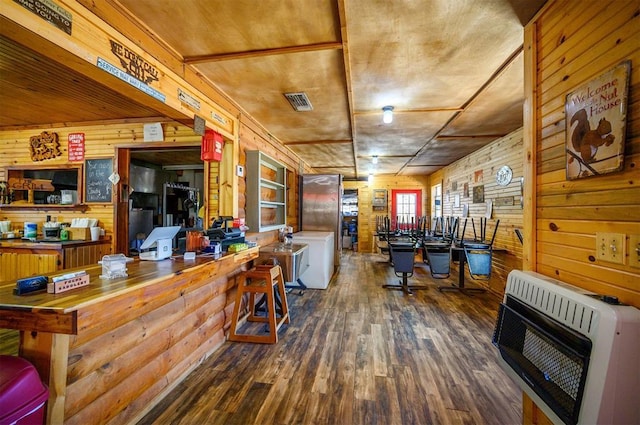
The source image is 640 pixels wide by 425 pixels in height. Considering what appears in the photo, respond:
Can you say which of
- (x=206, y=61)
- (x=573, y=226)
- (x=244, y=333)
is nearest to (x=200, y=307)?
(x=244, y=333)

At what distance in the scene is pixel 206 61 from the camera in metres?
2.28

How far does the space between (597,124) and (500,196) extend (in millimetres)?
3807

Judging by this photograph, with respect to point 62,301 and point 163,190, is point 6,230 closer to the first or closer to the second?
point 163,190

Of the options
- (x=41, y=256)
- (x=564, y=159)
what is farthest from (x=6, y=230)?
(x=564, y=159)

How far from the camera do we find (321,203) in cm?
614

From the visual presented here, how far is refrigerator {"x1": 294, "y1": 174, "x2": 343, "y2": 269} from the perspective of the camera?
6078 mm

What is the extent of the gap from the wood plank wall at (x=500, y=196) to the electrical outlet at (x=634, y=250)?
11.1 ft

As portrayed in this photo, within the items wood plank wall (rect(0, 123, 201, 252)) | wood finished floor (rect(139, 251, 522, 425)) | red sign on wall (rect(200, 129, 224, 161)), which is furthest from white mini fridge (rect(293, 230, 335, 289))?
red sign on wall (rect(200, 129, 224, 161))

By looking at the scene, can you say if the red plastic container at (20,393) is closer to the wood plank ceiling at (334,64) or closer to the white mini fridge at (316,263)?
the wood plank ceiling at (334,64)

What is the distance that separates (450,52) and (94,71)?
2.46 meters

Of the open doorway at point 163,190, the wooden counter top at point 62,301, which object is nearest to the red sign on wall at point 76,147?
the open doorway at point 163,190

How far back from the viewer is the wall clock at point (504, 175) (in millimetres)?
4320

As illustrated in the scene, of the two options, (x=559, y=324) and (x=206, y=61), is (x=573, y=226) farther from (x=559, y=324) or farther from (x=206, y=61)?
(x=206, y=61)

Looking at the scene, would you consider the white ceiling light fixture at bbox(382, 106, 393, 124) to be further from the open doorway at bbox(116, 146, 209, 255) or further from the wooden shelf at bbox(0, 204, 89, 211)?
the wooden shelf at bbox(0, 204, 89, 211)
